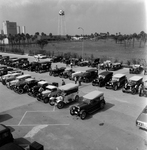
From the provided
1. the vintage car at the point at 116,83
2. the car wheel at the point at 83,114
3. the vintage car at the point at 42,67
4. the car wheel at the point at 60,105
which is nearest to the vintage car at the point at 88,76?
the vintage car at the point at 116,83

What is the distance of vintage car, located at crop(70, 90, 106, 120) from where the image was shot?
13.6 metres

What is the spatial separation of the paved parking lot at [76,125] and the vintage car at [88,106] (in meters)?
0.43

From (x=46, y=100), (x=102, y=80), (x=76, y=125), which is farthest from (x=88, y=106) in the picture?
(x=102, y=80)

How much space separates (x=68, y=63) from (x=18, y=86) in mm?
17961

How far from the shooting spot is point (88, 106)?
1398 centimetres

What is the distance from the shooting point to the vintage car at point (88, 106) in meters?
13.6

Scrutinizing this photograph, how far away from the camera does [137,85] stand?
63.2ft

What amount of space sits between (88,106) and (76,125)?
2029 millimetres

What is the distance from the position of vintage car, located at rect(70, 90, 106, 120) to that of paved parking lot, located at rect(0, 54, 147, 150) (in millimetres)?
431

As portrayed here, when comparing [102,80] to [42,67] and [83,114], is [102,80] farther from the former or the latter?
[42,67]

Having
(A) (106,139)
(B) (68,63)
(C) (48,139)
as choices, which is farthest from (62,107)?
(B) (68,63)

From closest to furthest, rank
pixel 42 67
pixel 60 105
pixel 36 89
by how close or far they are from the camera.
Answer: pixel 60 105 < pixel 36 89 < pixel 42 67

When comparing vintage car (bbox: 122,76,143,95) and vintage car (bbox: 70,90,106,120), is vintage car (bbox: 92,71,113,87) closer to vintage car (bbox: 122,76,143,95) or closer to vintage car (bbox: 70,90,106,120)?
vintage car (bbox: 122,76,143,95)

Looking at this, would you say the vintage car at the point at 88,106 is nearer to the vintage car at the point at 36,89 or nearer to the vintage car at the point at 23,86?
the vintage car at the point at 36,89
